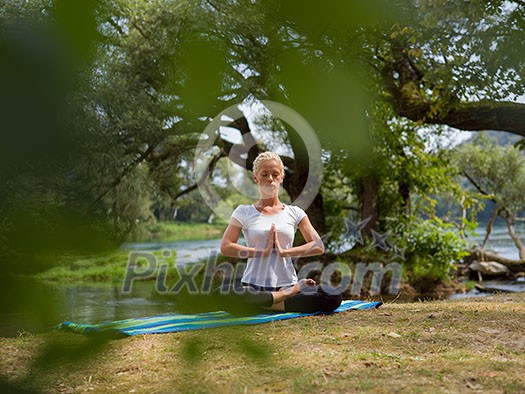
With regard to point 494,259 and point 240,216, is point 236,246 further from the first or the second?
point 494,259

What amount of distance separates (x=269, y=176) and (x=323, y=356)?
3.88ft

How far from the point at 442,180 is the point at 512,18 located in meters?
6.08

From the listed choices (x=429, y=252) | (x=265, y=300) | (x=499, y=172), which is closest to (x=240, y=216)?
(x=265, y=300)

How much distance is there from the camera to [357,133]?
0.87 meters

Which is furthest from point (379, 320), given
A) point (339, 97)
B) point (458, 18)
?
point (458, 18)

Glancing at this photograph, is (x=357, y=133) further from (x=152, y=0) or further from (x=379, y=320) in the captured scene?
(x=152, y=0)

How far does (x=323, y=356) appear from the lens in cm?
242

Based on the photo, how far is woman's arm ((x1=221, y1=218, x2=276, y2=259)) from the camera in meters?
3.32

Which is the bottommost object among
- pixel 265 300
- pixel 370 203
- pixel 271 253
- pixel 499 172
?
pixel 265 300

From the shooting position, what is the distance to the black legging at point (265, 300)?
3402 millimetres

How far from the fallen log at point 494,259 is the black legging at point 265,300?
9753mm

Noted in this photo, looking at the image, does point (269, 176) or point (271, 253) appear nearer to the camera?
point (269, 176)

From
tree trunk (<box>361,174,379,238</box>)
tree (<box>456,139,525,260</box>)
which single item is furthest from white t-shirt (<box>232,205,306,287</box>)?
tree (<box>456,139,525,260</box>)

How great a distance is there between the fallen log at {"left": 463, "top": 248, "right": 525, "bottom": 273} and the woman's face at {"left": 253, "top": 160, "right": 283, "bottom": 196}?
33.0 feet
